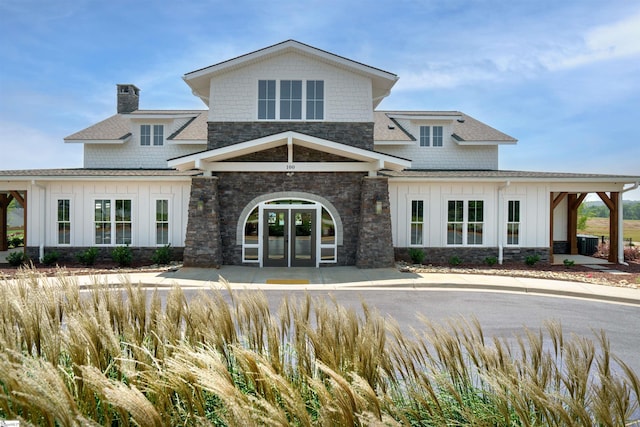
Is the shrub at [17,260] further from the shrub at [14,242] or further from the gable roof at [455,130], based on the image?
the gable roof at [455,130]

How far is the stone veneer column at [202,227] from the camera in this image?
14.8 metres

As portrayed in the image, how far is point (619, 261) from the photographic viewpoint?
1748cm

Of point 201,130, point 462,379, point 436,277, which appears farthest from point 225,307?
point 201,130

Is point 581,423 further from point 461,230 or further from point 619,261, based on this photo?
point 619,261

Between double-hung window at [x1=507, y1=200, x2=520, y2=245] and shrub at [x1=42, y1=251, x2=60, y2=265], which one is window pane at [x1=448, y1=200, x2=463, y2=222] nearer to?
double-hung window at [x1=507, y1=200, x2=520, y2=245]

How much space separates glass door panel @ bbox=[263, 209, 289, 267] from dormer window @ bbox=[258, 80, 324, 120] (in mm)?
3828

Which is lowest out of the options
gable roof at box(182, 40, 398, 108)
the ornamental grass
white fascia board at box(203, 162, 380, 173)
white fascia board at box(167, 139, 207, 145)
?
the ornamental grass

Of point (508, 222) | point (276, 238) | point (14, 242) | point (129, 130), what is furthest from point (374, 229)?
point (14, 242)

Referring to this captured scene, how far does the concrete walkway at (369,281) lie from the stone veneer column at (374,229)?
517 millimetres

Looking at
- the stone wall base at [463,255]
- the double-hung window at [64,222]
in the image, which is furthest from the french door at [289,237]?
the double-hung window at [64,222]

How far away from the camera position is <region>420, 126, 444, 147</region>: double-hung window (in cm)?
2159

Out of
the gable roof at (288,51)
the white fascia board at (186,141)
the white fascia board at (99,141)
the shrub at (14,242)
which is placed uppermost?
the gable roof at (288,51)

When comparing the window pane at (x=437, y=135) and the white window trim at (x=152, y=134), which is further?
the window pane at (x=437, y=135)

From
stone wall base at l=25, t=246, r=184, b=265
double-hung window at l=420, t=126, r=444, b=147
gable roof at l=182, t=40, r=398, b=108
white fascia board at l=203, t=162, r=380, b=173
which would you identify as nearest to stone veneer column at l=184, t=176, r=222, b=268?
white fascia board at l=203, t=162, r=380, b=173
